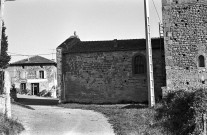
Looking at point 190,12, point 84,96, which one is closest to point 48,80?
point 84,96

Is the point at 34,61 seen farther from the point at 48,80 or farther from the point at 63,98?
the point at 63,98

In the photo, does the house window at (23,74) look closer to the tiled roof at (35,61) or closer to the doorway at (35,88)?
the tiled roof at (35,61)

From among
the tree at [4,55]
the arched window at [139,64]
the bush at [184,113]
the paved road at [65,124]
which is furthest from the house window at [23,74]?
the bush at [184,113]

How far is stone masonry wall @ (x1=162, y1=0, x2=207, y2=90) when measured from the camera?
64.7 ft

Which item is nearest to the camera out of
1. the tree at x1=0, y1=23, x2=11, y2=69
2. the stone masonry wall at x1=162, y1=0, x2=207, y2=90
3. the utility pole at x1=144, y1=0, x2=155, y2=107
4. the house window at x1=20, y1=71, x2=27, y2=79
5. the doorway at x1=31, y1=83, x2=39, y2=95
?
the utility pole at x1=144, y1=0, x2=155, y2=107

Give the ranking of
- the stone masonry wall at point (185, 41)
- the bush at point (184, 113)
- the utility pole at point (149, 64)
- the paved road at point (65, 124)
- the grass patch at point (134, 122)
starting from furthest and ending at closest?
the stone masonry wall at point (185, 41)
the utility pole at point (149, 64)
the paved road at point (65, 124)
the grass patch at point (134, 122)
the bush at point (184, 113)

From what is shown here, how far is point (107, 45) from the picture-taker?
24969 mm

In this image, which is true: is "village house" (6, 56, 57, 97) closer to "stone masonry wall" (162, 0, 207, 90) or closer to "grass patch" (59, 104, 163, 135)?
"stone masonry wall" (162, 0, 207, 90)

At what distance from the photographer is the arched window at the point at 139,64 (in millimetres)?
23422

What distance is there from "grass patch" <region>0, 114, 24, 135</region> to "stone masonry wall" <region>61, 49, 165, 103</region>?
11728mm

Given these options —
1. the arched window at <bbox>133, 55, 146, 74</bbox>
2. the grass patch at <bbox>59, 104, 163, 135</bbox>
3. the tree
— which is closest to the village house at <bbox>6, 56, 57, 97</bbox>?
the tree

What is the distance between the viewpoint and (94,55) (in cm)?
2433

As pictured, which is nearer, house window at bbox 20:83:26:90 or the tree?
the tree

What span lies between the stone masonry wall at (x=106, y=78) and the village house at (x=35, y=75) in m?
19.5
